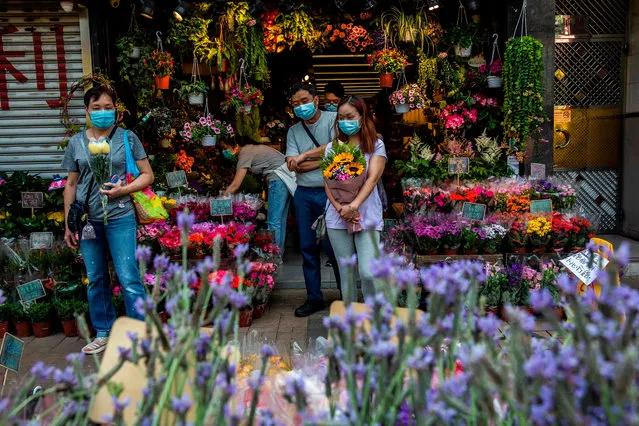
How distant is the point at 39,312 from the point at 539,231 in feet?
14.9

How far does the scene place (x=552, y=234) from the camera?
5.45 meters

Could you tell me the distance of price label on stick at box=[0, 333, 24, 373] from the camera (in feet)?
8.12

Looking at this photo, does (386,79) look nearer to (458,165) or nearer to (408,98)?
(408,98)

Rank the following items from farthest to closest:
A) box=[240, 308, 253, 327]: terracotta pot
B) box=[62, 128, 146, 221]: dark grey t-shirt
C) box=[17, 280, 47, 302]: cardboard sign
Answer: box=[240, 308, 253, 327]: terracotta pot, box=[17, 280, 47, 302]: cardboard sign, box=[62, 128, 146, 221]: dark grey t-shirt

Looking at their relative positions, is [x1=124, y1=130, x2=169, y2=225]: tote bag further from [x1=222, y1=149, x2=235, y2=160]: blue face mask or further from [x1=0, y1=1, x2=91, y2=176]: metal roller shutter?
[x1=222, y1=149, x2=235, y2=160]: blue face mask

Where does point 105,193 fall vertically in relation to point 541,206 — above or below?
above

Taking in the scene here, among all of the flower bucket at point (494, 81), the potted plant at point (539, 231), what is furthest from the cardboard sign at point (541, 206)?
the flower bucket at point (494, 81)

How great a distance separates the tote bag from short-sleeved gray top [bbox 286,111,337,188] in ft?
4.47

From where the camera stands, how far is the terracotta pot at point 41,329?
5.12 metres

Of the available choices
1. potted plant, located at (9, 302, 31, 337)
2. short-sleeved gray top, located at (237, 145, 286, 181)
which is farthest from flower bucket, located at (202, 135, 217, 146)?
potted plant, located at (9, 302, 31, 337)

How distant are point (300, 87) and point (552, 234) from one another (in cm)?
270

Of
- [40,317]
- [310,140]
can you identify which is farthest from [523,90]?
[40,317]

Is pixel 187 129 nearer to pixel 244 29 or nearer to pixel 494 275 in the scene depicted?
pixel 244 29

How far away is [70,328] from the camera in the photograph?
515 centimetres
